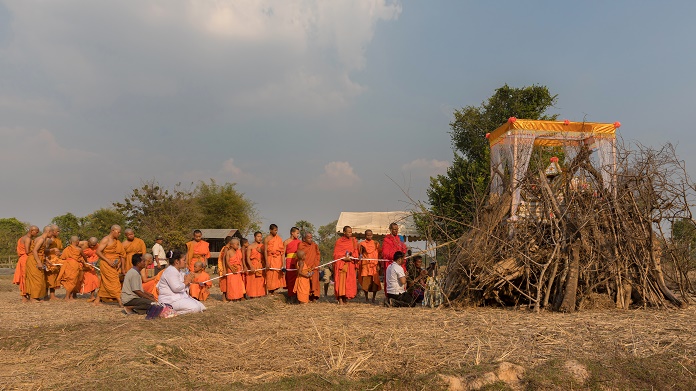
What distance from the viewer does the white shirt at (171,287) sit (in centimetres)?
884

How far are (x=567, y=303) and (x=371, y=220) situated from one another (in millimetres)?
14659

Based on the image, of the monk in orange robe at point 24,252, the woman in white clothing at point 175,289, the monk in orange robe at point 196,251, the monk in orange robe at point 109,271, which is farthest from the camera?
the monk in orange robe at point 196,251

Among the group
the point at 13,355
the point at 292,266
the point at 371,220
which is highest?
the point at 371,220

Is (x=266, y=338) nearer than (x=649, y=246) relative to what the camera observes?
Yes

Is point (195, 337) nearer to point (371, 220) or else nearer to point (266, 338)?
point (266, 338)

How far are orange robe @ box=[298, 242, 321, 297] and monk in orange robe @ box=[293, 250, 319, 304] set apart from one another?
21 cm

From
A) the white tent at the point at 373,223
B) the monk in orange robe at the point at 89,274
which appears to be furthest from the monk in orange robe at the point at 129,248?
the white tent at the point at 373,223

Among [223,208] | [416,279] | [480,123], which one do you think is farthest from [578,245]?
[223,208]

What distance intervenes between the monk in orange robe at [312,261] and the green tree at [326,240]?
73.1ft

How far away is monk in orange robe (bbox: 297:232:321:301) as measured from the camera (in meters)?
12.2

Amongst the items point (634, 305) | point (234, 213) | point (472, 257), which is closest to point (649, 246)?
point (634, 305)

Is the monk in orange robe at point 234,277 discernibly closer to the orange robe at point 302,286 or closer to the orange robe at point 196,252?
the orange robe at point 196,252

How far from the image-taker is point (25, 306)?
39.4 ft

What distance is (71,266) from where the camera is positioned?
13.4m
